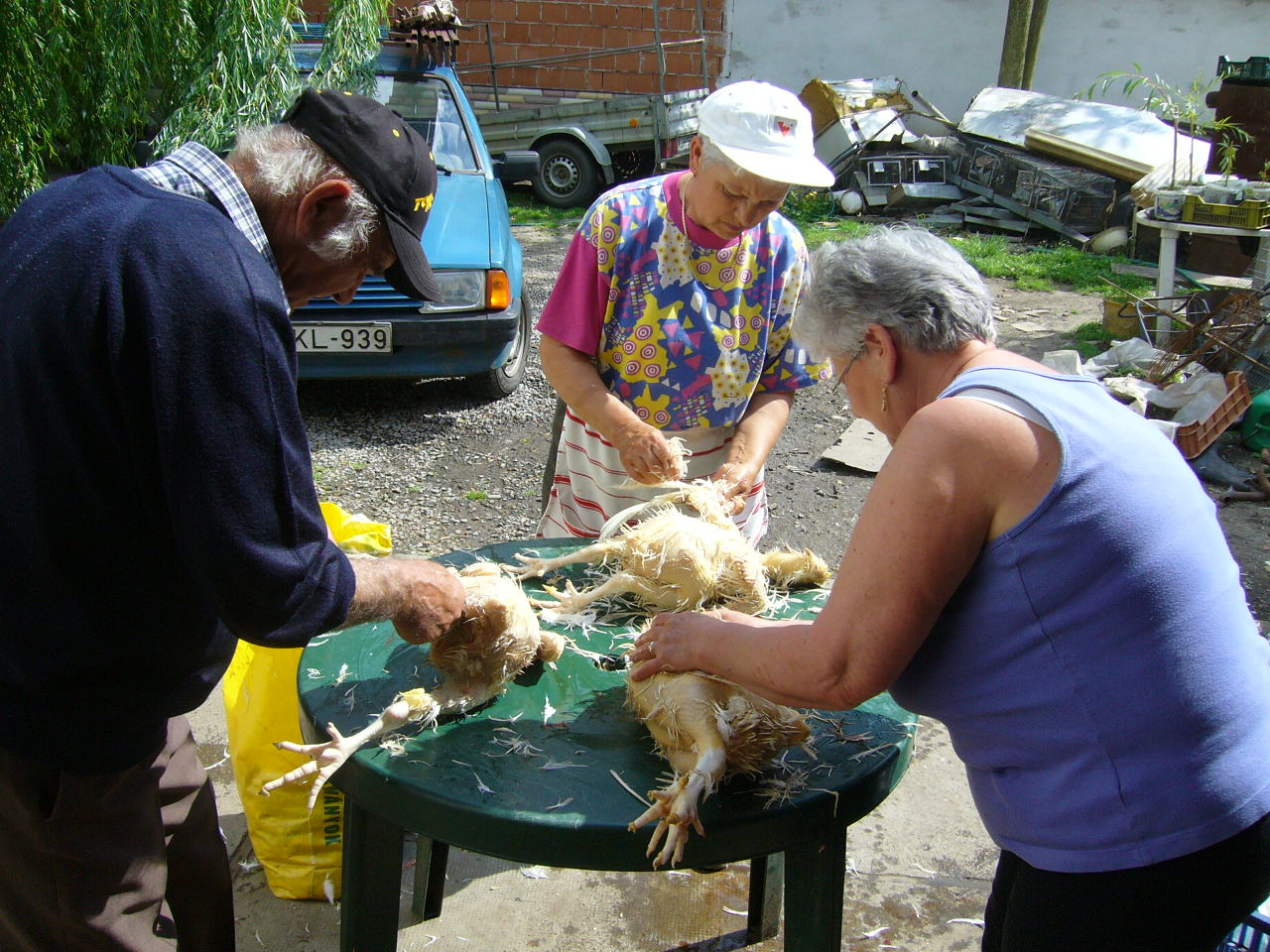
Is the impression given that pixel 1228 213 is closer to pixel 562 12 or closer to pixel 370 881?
pixel 370 881

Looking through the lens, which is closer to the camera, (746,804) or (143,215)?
(143,215)

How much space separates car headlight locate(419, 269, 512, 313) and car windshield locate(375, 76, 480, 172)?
0.96 m

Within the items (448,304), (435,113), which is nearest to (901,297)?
(448,304)

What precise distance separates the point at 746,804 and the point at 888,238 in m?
0.97

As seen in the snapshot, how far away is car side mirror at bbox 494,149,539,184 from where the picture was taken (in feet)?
18.5

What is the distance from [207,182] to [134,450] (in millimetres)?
426

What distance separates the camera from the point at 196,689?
1764 mm

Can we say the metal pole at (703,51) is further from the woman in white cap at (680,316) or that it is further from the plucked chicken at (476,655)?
the plucked chicken at (476,655)

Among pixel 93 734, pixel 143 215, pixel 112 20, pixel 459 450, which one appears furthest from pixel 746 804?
pixel 112 20

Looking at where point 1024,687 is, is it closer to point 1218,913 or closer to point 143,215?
point 1218,913

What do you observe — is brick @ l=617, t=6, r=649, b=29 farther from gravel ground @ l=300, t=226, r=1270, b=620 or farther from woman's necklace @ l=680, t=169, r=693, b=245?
woman's necklace @ l=680, t=169, r=693, b=245

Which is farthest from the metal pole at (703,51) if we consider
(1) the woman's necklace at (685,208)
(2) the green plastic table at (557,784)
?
(2) the green plastic table at (557,784)

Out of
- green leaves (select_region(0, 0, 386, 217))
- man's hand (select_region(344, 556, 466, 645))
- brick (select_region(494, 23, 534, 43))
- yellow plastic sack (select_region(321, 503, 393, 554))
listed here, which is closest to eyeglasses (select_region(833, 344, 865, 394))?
man's hand (select_region(344, 556, 466, 645))

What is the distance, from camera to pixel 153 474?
145 cm
